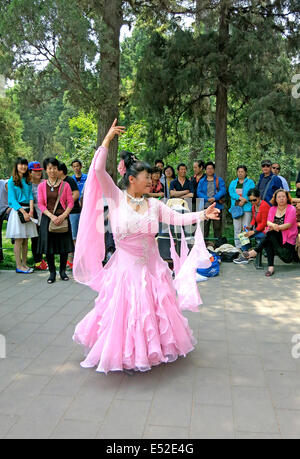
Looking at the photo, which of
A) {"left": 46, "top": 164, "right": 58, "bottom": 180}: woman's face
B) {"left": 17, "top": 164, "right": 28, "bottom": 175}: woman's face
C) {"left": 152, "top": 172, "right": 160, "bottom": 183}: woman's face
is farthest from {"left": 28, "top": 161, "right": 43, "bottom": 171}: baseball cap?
{"left": 152, "top": 172, "right": 160, "bottom": 183}: woman's face

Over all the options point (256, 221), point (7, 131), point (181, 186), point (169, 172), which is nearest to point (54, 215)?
point (181, 186)

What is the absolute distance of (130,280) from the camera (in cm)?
387

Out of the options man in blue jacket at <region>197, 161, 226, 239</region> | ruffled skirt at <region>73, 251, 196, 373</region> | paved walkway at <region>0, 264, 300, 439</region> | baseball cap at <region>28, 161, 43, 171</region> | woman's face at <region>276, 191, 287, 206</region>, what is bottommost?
paved walkway at <region>0, 264, 300, 439</region>

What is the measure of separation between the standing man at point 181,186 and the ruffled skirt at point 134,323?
15.5 feet

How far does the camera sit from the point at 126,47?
3117cm

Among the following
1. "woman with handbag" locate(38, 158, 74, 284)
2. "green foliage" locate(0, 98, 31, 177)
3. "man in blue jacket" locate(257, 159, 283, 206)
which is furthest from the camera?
"green foliage" locate(0, 98, 31, 177)

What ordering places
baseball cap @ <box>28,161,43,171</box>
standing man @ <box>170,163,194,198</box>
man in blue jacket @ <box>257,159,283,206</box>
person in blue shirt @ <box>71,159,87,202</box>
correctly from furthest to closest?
standing man @ <box>170,163,194,198</box>
man in blue jacket @ <box>257,159,283,206</box>
person in blue shirt @ <box>71,159,87,202</box>
baseball cap @ <box>28,161,43,171</box>

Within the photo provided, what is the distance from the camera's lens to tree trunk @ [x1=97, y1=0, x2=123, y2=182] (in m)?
8.87

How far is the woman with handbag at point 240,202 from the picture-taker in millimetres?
8500

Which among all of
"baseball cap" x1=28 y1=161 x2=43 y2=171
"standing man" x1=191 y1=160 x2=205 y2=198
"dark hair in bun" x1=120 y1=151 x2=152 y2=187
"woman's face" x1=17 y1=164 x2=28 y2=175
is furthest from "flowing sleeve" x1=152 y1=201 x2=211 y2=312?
"standing man" x1=191 y1=160 x2=205 y2=198

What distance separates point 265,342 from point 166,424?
181 centimetres

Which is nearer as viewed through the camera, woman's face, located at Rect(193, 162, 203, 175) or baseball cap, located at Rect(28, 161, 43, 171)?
baseball cap, located at Rect(28, 161, 43, 171)

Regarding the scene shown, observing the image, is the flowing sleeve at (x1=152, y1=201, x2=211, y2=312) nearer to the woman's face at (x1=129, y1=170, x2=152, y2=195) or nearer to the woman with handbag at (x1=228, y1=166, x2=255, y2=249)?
the woman's face at (x1=129, y1=170, x2=152, y2=195)

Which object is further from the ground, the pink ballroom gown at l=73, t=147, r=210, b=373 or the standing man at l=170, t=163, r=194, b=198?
the standing man at l=170, t=163, r=194, b=198
